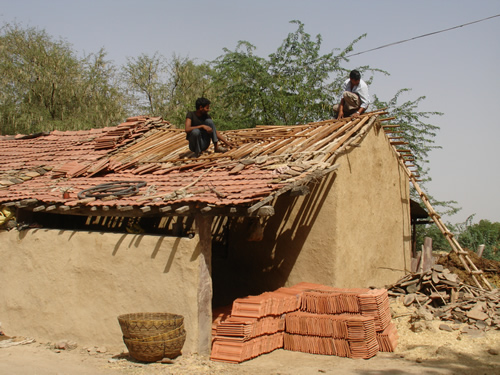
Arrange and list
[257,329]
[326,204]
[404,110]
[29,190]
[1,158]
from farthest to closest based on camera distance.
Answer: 1. [404,110]
2. [1,158]
3. [29,190]
4. [326,204]
5. [257,329]

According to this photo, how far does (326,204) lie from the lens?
9047 millimetres

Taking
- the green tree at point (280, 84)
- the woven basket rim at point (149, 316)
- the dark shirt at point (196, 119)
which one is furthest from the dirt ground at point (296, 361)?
the green tree at point (280, 84)

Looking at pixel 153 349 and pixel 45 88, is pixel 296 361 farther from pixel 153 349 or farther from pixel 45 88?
pixel 45 88

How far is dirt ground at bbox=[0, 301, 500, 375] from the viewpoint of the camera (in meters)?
6.65

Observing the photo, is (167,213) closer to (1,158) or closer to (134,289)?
(134,289)

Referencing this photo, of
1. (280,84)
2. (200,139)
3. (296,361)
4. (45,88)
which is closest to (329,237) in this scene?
(296,361)

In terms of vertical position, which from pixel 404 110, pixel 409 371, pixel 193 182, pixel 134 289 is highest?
pixel 404 110

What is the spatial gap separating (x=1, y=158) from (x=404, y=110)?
14.5 meters

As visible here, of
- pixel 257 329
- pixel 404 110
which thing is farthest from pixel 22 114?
pixel 257 329

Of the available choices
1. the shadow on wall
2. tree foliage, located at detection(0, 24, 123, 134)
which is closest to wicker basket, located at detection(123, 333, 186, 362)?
the shadow on wall

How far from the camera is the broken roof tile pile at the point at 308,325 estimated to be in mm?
7161

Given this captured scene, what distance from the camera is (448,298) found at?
969 cm

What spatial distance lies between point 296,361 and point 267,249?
2690 millimetres

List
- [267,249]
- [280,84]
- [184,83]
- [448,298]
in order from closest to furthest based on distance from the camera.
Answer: [267,249], [448,298], [280,84], [184,83]
